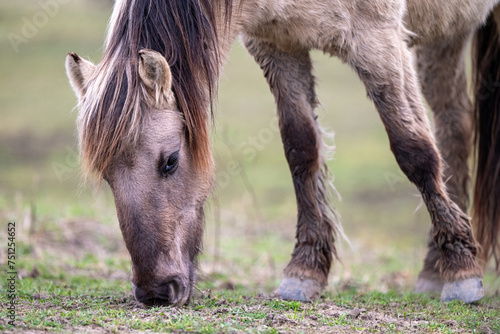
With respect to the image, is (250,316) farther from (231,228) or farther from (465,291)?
(231,228)

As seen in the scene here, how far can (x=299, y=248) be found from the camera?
187 inches

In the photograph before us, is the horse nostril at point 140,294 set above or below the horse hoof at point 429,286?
above

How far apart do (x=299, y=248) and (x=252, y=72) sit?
47.5 feet

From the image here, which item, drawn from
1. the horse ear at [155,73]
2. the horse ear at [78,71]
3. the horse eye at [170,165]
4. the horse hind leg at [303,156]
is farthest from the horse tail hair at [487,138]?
the horse ear at [78,71]

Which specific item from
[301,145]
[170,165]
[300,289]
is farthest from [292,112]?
[170,165]

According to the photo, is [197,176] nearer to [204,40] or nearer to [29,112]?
[204,40]

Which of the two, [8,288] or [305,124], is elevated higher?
[305,124]

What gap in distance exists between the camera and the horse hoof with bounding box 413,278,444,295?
16.6 ft

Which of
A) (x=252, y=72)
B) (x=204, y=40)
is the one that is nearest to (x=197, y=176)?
(x=204, y=40)

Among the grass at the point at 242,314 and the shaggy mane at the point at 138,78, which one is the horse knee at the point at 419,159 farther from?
the shaggy mane at the point at 138,78

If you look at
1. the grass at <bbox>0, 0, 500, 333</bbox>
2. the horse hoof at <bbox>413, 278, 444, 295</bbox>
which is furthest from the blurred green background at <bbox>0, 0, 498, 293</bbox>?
the horse hoof at <bbox>413, 278, 444, 295</bbox>

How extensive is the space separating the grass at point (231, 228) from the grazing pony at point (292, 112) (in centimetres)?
32

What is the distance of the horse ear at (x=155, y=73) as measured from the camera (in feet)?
10.7

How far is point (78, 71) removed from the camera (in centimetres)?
366
